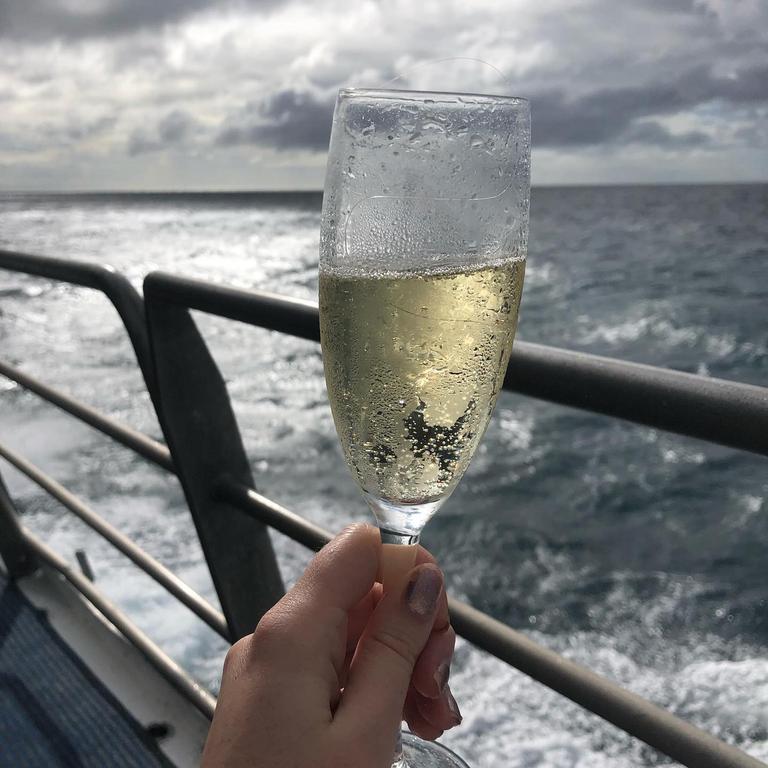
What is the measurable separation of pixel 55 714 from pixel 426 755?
A: 1418 millimetres

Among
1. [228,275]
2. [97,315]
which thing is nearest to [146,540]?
[97,315]

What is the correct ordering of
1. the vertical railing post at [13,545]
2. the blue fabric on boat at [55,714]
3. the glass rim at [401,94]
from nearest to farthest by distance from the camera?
the glass rim at [401,94]
the blue fabric on boat at [55,714]
the vertical railing post at [13,545]

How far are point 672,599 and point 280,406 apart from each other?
7472mm

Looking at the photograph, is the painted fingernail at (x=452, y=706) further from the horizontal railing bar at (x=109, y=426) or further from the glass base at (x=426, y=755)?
the horizontal railing bar at (x=109, y=426)

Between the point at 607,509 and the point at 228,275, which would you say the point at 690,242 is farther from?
the point at 607,509

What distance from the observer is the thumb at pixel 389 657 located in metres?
0.59

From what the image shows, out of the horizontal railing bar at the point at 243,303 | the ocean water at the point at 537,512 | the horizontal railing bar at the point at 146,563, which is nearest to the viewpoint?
the horizontal railing bar at the point at 243,303

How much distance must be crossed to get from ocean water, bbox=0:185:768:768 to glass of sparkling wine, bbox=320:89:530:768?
23.5 inches

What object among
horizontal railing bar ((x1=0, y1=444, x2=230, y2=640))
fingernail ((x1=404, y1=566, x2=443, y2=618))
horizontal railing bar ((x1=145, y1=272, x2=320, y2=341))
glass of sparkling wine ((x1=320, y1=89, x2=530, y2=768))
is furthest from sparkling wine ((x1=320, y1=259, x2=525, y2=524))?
horizontal railing bar ((x1=0, y1=444, x2=230, y2=640))

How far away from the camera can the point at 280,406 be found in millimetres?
14023

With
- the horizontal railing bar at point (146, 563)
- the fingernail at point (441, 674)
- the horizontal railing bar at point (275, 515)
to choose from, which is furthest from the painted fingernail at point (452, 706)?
the horizontal railing bar at point (146, 563)

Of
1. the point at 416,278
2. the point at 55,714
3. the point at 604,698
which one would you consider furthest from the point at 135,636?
the point at 416,278

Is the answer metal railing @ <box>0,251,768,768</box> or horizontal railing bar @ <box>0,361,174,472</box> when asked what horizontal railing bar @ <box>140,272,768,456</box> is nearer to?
metal railing @ <box>0,251,768,768</box>

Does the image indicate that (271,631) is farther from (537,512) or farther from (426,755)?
(537,512)
